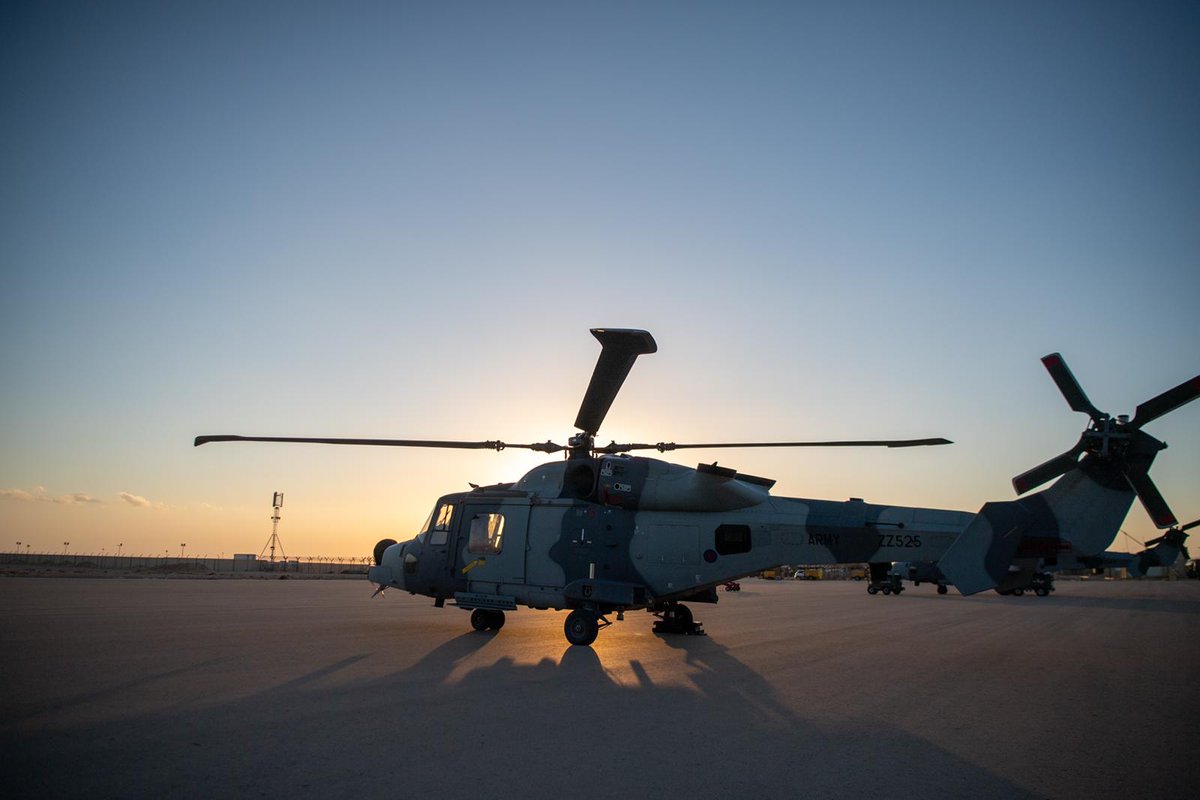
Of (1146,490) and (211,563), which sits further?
(211,563)

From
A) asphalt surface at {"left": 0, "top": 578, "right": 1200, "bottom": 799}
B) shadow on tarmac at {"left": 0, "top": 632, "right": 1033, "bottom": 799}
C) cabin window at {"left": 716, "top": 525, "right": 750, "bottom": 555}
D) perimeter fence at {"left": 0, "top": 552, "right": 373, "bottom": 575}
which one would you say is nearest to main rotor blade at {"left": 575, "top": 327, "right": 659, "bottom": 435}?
cabin window at {"left": 716, "top": 525, "right": 750, "bottom": 555}

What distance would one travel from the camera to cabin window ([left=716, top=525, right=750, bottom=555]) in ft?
46.0

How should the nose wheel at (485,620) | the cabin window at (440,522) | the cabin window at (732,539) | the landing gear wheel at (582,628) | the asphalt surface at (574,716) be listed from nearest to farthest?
the asphalt surface at (574,716)
the landing gear wheel at (582,628)
the cabin window at (732,539)
the nose wheel at (485,620)
the cabin window at (440,522)

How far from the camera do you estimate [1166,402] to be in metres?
12.0

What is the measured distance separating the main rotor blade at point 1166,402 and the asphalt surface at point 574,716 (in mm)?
4199

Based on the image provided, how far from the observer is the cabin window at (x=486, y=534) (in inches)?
609

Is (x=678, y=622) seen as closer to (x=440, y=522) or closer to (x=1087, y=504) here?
(x=440, y=522)

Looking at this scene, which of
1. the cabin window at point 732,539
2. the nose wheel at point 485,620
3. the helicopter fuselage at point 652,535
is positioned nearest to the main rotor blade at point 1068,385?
the helicopter fuselage at point 652,535

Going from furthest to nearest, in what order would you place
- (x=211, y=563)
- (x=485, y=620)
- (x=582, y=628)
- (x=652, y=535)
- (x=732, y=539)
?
(x=211, y=563) < (x=485, y=620) < (x=652, y=535) < (x=732, y=539) < (x=582, y=628)

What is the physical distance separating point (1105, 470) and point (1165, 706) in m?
4.92

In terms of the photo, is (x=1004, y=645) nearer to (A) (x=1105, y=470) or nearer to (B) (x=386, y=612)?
(A) (x=1105, y=470)

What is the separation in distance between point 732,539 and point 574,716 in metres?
7.15

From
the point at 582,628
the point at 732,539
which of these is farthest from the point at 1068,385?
the point at 582,628

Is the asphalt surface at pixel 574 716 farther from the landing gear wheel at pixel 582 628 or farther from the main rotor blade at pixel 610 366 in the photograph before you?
the main rotor blade at pixel 610 366
